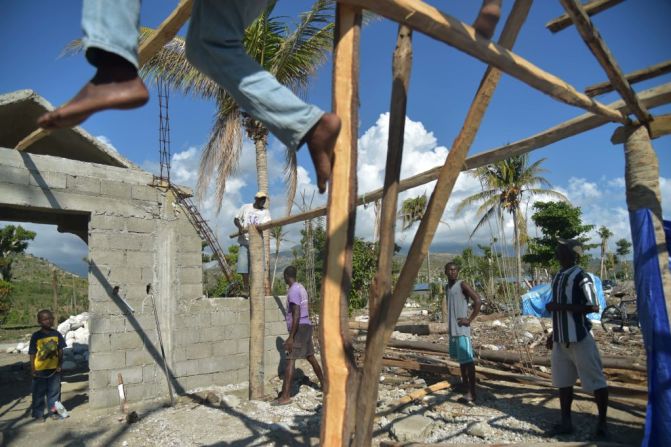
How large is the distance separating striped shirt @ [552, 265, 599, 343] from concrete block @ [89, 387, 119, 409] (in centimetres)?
527

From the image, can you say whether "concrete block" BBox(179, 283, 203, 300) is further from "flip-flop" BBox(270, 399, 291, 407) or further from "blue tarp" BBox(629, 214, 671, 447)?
"blue tarp" BBox(629, 214, 671, 447)

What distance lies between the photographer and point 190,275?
22.1ft

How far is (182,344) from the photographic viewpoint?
6480 mm

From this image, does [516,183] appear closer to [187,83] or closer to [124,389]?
[187,83]

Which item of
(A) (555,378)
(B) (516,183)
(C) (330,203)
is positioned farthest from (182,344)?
(B) (516,183)

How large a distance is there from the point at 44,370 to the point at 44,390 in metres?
0.25

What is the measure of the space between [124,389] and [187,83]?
22.3 ft

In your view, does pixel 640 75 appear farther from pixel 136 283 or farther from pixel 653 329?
pixel 136 283

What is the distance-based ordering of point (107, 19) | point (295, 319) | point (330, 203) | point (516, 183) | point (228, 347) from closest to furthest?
point (107, 19) → point (330, 203) → point (295, 319) → point (228, 347) → point (516, 183)

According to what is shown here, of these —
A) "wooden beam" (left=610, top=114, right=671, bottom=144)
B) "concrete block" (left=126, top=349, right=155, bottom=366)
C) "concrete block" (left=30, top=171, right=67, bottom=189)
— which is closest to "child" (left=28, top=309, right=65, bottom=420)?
"concrete block" (left=126, top=349, right=155, bottom=366)

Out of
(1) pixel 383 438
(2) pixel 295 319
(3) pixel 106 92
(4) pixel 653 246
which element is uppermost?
(3) pixel 106 92

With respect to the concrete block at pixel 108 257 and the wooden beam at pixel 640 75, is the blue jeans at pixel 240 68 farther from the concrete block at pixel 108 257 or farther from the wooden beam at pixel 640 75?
the concrete block at pixel 108 257

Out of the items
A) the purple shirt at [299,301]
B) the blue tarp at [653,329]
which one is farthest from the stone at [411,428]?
the purple shirt at [299,301]

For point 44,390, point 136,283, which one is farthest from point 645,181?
point 44,390
